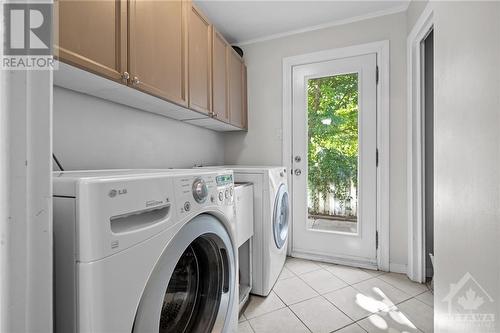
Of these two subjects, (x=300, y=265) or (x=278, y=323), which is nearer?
(x=278, y=323)

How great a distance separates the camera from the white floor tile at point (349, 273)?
1951 millimetres

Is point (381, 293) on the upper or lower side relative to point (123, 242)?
lower

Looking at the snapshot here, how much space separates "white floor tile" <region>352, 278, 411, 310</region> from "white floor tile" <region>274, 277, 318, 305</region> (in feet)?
1.22

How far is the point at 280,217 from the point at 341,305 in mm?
728

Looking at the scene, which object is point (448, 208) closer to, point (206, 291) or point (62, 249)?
point (206, 291)

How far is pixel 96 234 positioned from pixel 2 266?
0.15 m

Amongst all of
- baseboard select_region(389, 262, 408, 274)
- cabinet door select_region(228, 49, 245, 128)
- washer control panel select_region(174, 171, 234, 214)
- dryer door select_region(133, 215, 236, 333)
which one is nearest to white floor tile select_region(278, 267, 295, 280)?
baseboard select_region(389, 262, 408, 274)

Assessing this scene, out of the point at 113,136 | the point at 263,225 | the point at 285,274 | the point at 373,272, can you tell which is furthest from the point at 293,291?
the point at 113,136

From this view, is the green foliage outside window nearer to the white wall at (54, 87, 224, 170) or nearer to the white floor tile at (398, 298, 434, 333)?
the white floor tile at (398, 298, 434, 333)

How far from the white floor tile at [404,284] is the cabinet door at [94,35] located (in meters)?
2.33

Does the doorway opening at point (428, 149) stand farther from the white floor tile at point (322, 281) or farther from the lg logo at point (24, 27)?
the lg logo at point (24, 27)

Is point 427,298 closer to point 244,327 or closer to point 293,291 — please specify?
→ point 293,291

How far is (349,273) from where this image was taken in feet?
6.76

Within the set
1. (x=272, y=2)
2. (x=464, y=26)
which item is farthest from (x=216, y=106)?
(x=464, y=26)
